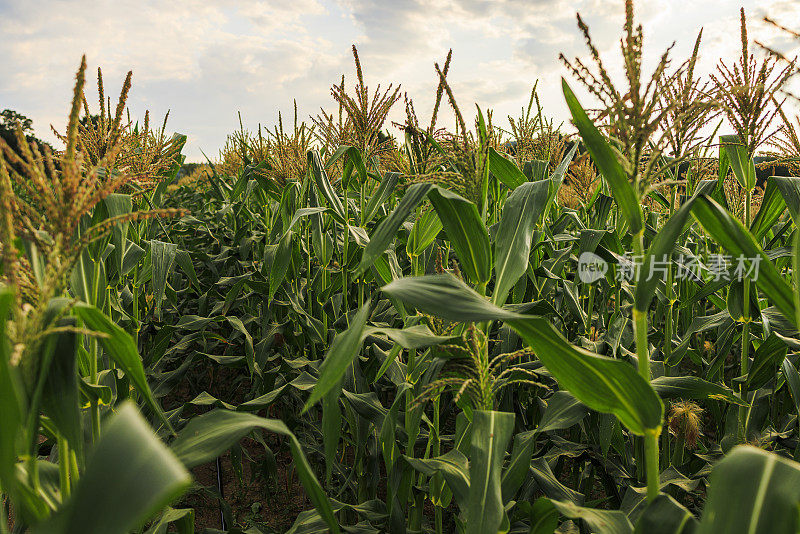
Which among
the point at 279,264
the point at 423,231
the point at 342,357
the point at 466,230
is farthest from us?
the point at 279,264

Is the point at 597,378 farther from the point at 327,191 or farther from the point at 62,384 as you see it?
the point at 327,191

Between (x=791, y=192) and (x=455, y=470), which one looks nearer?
(x=455, y=470)

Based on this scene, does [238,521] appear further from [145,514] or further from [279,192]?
[145,514]

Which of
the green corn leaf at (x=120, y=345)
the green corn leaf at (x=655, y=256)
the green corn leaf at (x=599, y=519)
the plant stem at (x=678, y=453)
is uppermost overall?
the green corn leaf at (x=655, y=256)

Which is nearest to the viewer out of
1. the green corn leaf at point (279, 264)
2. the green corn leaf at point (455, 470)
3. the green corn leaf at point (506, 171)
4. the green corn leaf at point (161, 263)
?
the green corn leaf at point (455, 470)

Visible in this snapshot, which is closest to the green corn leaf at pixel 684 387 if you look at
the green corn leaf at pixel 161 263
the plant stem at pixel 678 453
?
the plant stem at pixel 678 453

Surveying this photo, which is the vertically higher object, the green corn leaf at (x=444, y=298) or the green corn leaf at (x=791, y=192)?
the green corn leaf at (x=791, y=192)

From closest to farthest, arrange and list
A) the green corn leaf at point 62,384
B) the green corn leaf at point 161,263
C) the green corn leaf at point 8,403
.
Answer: the green corn leaf at point 8,403 → the green corn leaf at point 62,384 → the green corn leaf at point 161,263

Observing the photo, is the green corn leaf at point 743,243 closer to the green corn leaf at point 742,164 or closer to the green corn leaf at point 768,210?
the green corn leaf at point 768,210

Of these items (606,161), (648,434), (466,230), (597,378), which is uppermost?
(606,161)

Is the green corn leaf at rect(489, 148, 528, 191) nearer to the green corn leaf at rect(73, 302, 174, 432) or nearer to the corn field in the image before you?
the corn field

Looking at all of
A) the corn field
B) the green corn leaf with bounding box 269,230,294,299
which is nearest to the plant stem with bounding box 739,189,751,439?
the corn field

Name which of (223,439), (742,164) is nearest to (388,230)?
(223,439)

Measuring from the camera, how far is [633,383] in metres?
1.08
